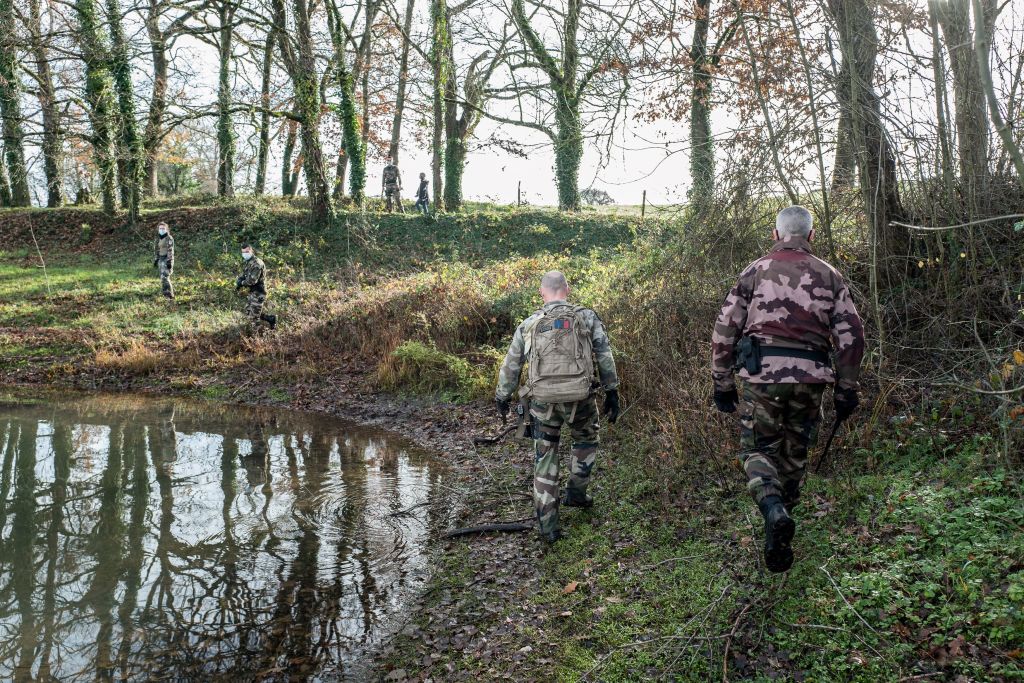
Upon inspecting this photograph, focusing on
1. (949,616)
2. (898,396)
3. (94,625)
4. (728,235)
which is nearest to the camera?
(949,616)

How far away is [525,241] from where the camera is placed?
79.5 ft

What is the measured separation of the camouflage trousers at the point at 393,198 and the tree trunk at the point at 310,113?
3053mm

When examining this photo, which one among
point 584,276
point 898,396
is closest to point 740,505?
point 898,396

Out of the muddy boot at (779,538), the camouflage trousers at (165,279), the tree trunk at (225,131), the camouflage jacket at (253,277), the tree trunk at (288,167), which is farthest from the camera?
the tree trunk at (288,167)

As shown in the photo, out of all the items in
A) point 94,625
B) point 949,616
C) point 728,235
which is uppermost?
point 728,235

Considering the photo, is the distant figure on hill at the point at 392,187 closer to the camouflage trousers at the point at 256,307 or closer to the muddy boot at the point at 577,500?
the camouflage trousers at the point at 256,307

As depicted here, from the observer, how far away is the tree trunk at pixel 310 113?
69.7 feet

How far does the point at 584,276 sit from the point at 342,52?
1449 centimetres

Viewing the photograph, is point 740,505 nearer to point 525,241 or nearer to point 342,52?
point 525,241

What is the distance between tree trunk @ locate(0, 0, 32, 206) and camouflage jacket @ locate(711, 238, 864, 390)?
16.5m

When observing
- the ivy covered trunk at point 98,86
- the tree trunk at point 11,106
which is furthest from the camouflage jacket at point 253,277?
the ivy covered trunk at point 98,86

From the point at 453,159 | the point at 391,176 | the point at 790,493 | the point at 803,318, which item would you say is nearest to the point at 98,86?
the point at 391,176

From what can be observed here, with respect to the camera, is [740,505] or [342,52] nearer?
[740,505]

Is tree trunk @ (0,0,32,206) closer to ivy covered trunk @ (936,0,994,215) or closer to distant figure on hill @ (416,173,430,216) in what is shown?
distant figure on hill @ (416,173,430,216)
